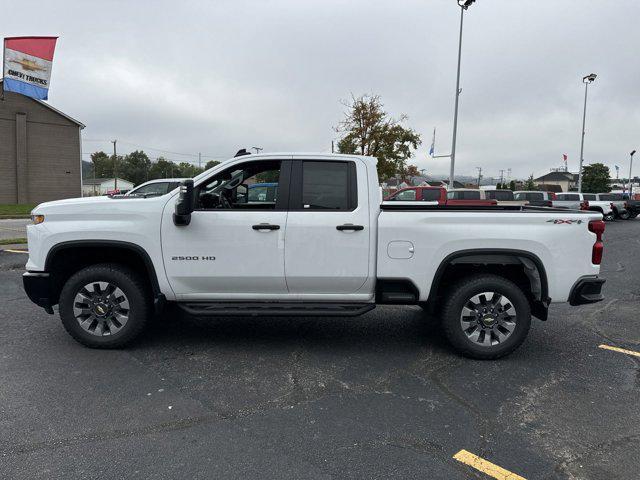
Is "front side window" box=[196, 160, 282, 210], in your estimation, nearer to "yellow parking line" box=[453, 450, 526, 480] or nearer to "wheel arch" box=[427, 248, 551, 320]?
"wheel arch" box=[427, 248, 551, 320]

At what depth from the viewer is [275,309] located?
4418mm

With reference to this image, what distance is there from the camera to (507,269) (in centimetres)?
474

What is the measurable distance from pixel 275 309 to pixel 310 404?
3.58 ft

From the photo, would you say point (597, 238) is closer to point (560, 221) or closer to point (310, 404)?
point (560, 221)

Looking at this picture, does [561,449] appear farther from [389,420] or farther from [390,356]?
[390,356]

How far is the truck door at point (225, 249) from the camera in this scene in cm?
439

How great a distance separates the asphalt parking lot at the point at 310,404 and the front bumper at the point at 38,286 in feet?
1.83

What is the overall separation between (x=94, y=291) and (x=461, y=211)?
363 centimetres

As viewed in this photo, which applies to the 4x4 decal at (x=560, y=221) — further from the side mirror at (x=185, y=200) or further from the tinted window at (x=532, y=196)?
the tinted window at (x=532, y=196)

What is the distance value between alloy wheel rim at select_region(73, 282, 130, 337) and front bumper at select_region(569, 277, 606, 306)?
14.2 feet

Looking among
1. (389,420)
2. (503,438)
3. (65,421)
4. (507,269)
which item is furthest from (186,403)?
(507,269)

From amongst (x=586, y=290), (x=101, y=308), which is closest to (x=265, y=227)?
(x=101, y=308)

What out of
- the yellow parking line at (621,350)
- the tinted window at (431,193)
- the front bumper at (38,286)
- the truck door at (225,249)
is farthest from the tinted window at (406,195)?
the front bumper at (38,286)

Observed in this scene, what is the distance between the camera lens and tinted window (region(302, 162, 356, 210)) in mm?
4488
